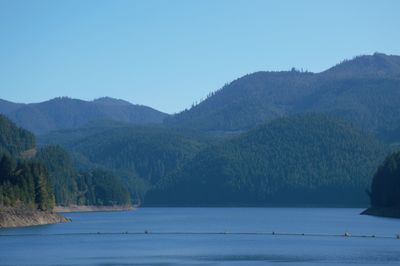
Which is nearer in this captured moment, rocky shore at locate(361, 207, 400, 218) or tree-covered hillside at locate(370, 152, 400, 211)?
tree-covered hillside at locate(370, 152, 400, 211)

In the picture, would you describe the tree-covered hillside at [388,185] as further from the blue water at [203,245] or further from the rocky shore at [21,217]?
the rocky shore at [21,217]

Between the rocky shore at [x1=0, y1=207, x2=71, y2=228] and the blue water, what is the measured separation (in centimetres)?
260

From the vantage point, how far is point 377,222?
168 m

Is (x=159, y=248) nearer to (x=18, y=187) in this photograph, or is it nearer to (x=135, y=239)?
(x=135, y=239)

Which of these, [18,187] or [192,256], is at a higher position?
[18,187]

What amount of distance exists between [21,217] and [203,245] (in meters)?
40.8

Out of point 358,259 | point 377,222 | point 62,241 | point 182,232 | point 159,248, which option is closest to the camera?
point 358,259

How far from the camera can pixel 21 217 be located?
505ft

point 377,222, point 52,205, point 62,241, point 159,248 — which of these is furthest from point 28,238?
point 377,222

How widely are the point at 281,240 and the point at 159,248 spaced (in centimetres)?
2003

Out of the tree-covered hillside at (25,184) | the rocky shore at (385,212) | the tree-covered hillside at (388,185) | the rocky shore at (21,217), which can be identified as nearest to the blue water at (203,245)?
the rocky shore at (21,217)

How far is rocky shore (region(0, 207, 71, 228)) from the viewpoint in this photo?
150m

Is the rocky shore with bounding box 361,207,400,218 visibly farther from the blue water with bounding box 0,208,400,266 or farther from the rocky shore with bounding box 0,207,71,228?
the rocky shore with bounding box 0,207,71,228

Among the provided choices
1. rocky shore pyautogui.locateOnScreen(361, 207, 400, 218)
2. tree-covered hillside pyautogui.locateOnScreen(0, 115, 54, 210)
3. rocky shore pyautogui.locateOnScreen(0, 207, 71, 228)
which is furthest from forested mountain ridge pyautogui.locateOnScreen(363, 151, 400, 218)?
rocky shore pyautogui.locateOnScreen(0, 207, 71, 228)
